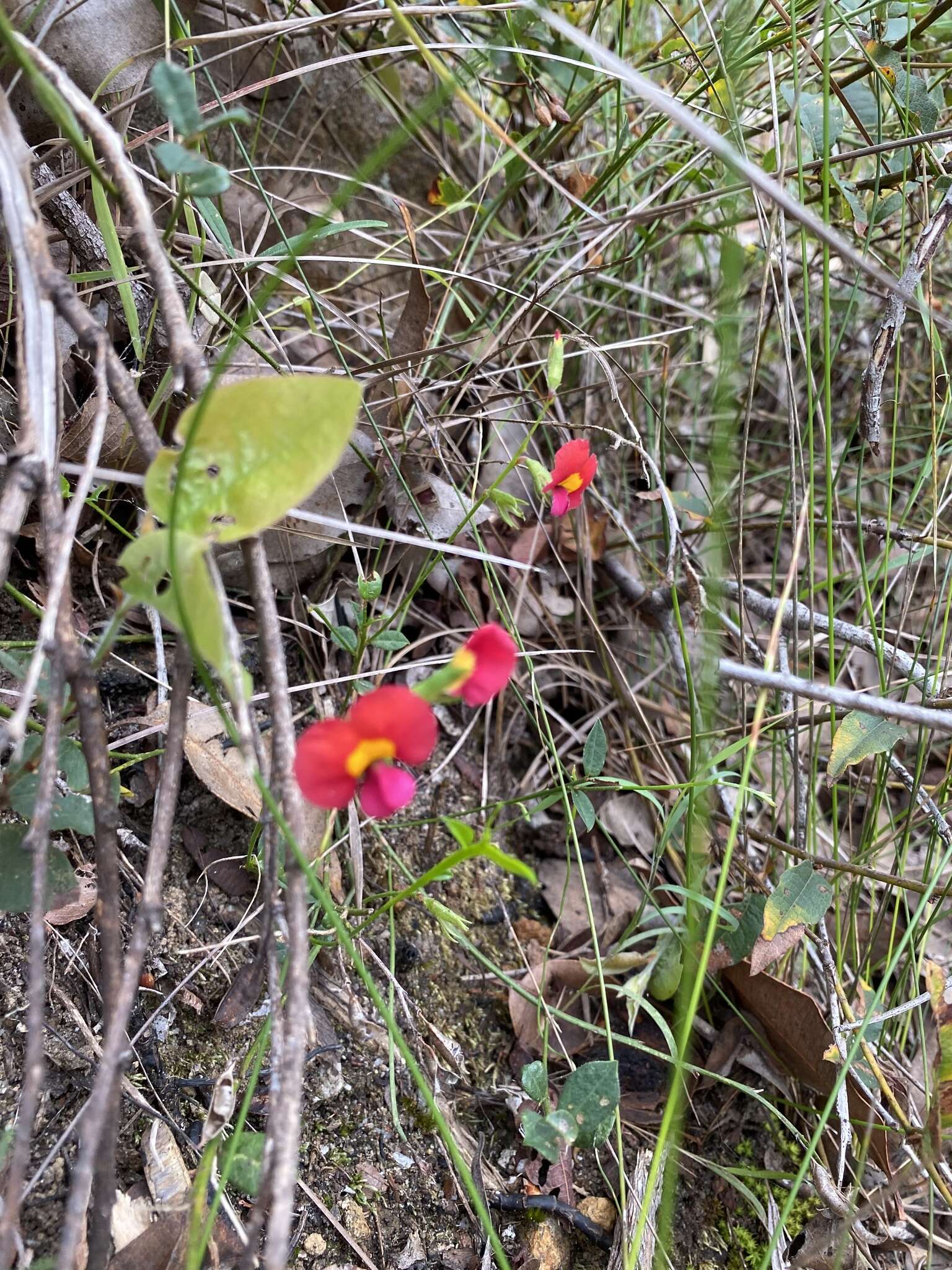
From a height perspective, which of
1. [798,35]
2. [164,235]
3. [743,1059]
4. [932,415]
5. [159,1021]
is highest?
[798,35]

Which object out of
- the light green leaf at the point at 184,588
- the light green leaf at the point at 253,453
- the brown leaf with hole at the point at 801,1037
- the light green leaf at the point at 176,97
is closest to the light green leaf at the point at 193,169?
the light green leaf at the point at 176,97

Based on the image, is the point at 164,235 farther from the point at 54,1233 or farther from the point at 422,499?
the point at 54,1233

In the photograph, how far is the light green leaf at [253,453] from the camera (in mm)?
604

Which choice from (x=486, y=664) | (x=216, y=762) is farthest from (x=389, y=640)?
(x=486, y=664)

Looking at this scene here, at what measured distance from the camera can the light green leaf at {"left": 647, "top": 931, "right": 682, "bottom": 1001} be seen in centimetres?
101

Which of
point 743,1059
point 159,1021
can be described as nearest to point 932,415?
point 743,1059

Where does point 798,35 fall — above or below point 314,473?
above

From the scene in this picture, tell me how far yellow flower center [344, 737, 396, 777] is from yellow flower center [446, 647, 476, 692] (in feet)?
0.19

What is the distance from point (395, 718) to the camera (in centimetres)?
58

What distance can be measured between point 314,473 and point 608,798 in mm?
800

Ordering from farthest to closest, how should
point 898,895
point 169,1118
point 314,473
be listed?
point 898,895 → point 169,1118 → point 314,473

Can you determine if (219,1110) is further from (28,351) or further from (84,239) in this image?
(84,239)

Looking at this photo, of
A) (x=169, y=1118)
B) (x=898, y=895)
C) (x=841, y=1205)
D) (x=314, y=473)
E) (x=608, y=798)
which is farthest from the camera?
(x=608, y=798)

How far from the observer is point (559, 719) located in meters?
1.21
